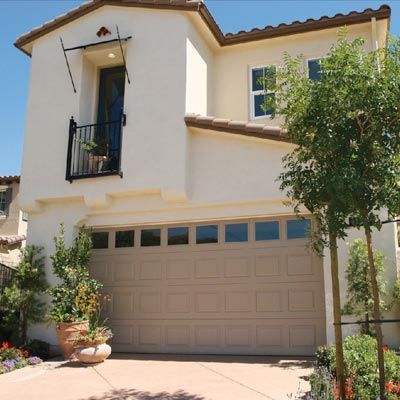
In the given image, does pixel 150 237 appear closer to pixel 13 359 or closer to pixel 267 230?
pixel 267 230

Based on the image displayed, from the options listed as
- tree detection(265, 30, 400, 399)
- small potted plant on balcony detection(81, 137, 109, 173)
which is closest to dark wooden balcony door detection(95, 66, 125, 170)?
small potted plant on balcony detection(81, 137, 109, 173)

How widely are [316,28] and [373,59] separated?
661cm

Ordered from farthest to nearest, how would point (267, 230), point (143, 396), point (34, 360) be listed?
point (267, 230)
point (34, 360)
point (143, 396)

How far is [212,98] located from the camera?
40.2 feet

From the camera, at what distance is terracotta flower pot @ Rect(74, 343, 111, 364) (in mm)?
9148

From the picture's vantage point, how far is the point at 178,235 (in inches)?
425

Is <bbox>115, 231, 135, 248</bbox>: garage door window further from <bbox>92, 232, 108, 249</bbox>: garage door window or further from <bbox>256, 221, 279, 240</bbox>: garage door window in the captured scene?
<bbox>256, 221, 279, 240</bbox>: garage door window

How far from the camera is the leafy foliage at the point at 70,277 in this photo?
33.1 feet

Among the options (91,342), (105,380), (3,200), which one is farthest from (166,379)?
(3,200)

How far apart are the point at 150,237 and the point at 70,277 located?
193 centimetres

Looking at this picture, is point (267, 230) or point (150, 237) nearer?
point (267, 230)

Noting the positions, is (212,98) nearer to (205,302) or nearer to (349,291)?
(205,302)

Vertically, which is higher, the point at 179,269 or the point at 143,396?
the point at 179,269

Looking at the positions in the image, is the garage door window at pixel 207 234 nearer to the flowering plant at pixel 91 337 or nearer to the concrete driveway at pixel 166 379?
the concrete driveway at pixel 166 379
